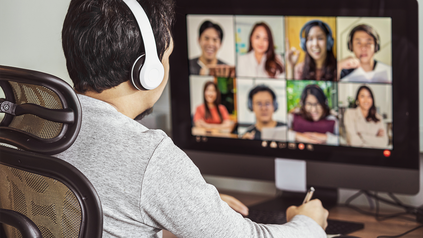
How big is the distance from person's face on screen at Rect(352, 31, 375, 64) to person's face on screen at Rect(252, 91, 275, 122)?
0.78 feet

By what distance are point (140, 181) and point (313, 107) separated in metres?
0.62

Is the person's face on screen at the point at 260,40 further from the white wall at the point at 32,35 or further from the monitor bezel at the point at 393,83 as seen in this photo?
the white wall at the point at 32,35

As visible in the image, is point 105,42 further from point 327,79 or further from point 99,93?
point 327,79

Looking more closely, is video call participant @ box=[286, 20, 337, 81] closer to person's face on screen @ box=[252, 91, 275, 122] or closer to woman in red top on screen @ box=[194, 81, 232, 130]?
person's face on screen @ box=[252, 91, 275, 122]

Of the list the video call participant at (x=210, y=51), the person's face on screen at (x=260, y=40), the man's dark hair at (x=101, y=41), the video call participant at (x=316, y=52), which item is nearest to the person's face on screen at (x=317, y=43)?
the video call participant at (x=316, y=52)

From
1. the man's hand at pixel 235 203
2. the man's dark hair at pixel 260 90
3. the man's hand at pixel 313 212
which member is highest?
the man's dark hair at pixel 260 90

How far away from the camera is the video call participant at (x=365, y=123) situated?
0.99 m

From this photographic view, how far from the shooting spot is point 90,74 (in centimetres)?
63

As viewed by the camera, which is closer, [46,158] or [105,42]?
[46,158]

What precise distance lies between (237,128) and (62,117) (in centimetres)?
71

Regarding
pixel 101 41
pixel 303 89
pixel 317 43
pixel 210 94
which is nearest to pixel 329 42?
pixel 317 43

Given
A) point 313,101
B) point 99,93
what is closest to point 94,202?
point 99,93

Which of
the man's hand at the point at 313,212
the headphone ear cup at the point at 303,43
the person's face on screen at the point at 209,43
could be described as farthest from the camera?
the person's face on screen at the point at 209,43

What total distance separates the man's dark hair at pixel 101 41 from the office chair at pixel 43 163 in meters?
0.11
